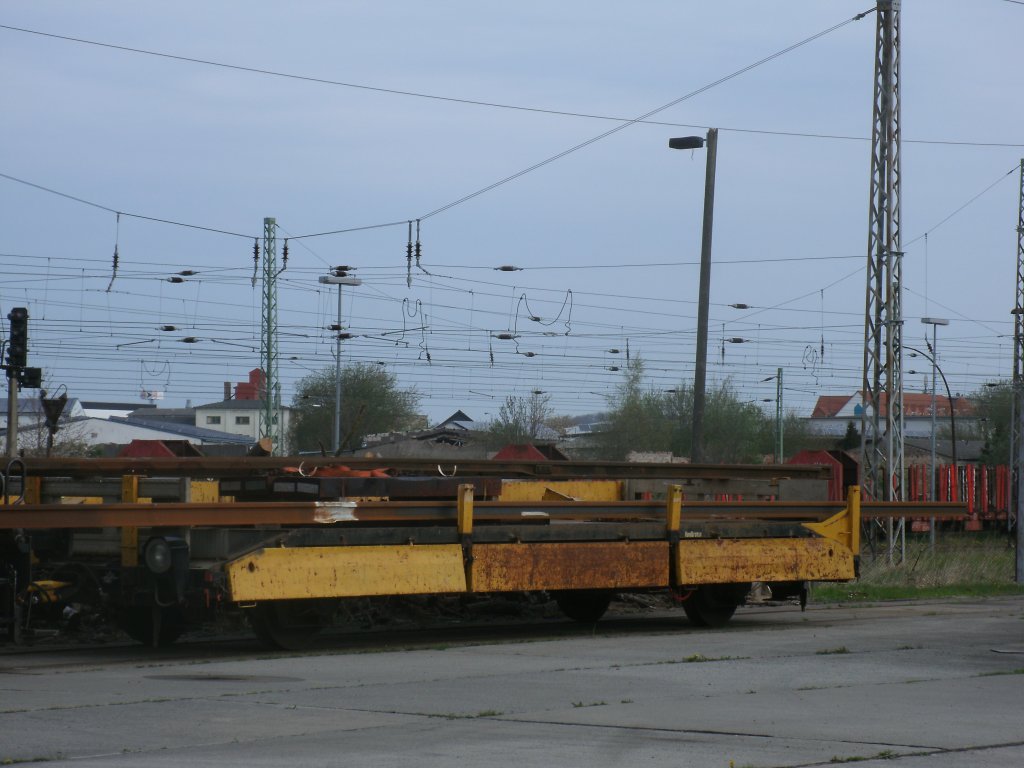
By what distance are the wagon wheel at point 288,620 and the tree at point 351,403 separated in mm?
64284

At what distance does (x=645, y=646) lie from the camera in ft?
40.8

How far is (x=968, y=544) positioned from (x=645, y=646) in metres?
26.6

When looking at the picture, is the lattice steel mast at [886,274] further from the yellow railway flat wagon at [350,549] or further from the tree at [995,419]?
the tree at [995,419]

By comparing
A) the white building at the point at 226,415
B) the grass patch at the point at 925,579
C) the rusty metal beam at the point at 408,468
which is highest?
the white building at the point at 226,415

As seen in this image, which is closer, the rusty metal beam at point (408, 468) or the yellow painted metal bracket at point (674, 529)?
the rusty metal beam at point (408, 468)

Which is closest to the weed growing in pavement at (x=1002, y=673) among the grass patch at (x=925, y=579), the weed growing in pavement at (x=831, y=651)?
the weed growing in pavement at (x=831, y=651)

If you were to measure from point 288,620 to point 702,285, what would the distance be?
11.6m

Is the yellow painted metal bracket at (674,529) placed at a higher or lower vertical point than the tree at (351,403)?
lower

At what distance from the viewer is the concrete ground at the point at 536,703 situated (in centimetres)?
691

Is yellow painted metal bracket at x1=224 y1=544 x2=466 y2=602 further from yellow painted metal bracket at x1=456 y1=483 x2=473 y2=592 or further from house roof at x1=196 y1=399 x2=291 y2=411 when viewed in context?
house roof at x1=196 y1=399 x2=291 y2=411

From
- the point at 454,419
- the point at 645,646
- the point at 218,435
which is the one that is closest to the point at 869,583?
the point at 645,646

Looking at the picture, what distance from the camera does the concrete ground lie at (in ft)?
22.7

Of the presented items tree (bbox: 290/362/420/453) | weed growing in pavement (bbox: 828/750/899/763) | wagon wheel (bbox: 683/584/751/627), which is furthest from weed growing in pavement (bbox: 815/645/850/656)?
tree (bbox: 290/362/420/453)

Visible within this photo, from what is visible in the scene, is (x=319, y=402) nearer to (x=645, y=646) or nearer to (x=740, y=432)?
(x=740, y=432)
